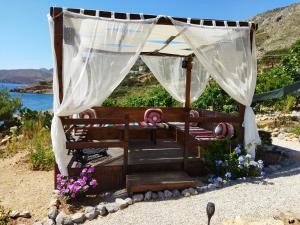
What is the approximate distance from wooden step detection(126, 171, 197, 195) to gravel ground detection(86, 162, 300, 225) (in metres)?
0.29

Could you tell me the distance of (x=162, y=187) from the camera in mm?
4805

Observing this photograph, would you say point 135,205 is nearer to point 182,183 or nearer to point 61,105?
point 182,183

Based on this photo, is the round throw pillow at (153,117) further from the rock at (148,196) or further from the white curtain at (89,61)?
the rock at (148,196)

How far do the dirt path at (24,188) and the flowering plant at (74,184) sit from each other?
0.42 meters

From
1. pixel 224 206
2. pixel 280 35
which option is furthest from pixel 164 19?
pixel 280 35

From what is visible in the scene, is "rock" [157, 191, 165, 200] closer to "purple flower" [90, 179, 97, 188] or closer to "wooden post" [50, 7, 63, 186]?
"purple flower" [90, 179, 97, 188]

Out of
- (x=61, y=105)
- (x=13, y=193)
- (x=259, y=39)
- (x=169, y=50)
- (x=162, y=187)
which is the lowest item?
(x=13, y=193)

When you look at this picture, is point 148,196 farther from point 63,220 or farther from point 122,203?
point 63,220

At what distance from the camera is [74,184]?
4703 millimetres

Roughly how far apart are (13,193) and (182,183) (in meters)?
2.93

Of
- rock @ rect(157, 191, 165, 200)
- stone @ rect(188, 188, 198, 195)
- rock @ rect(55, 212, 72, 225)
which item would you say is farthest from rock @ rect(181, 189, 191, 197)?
rock @ rect(55, 212, 72, 225)

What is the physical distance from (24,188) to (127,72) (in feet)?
9.35

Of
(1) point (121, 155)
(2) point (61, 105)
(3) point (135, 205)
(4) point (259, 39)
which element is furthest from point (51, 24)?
(4) point (259, 39)

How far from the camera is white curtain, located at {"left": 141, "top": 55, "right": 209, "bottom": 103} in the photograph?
8156mm
